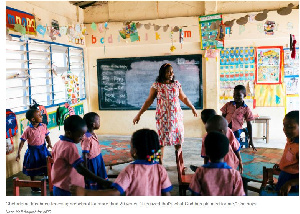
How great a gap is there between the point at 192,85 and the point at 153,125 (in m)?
1.12

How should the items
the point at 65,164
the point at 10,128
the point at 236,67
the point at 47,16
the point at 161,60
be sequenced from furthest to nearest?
1. the point at 161,60
2. the point at 236,67
3. the point at 47,16
4. the point at 10,128
5. the point at 65,164

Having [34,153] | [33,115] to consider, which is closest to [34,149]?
[34,153]

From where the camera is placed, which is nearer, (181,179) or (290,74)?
(181,179)

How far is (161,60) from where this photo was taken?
19.4 feet

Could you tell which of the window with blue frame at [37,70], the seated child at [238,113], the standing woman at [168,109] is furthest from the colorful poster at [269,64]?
the window with blue frame at [37,70]

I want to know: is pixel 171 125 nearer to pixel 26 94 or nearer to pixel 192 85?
pixel 26 94

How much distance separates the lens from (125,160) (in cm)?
269

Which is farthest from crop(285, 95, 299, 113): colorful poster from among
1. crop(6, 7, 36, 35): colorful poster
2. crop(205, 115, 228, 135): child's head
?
crop(6, 7, 36, 35): colorful poster

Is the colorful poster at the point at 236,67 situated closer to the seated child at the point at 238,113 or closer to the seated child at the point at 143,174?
the seated child at the point at 238,113

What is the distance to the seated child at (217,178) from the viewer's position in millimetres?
1485

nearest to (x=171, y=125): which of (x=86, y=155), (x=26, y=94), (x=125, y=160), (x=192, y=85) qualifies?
(x=125, y=160)

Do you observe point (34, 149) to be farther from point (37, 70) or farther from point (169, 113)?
point (37, 70)

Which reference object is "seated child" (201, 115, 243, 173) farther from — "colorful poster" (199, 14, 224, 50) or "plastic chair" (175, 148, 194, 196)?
"colorful poster" (199, 14, 224, 50)

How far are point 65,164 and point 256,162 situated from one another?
147 cm
